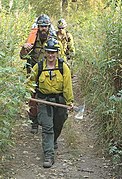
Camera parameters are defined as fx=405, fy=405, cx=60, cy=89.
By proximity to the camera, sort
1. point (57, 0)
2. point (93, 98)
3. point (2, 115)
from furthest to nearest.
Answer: point (57, 0) → point (93, 98) → point (2, 115)

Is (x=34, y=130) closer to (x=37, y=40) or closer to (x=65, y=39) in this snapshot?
(x=37, y=40)

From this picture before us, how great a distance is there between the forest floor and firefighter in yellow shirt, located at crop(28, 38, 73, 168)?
0.23 m

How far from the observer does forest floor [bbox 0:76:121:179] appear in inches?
224

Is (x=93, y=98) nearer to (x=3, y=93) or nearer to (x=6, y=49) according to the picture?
(x=6, y=49)

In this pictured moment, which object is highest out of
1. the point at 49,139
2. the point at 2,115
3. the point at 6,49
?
the point at 6,49

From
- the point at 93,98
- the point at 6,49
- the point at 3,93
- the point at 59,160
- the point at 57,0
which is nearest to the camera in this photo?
the point at 3,93

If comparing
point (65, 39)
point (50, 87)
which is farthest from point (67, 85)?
point (65, 39)

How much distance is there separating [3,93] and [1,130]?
0.53 meters

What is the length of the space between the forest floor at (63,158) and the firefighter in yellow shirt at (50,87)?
23 cm

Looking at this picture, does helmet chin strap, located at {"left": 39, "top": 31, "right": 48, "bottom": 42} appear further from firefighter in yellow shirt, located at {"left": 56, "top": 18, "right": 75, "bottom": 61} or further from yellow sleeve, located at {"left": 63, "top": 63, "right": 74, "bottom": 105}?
firefighter in yellow shirt, located at {"left": 56, "top": 18, "right": 75, "bottom": 61}

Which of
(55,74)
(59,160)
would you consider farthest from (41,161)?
(55,74)

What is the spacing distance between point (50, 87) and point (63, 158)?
1186 mm

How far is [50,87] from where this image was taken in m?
5.90

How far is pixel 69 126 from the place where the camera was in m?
7.52
